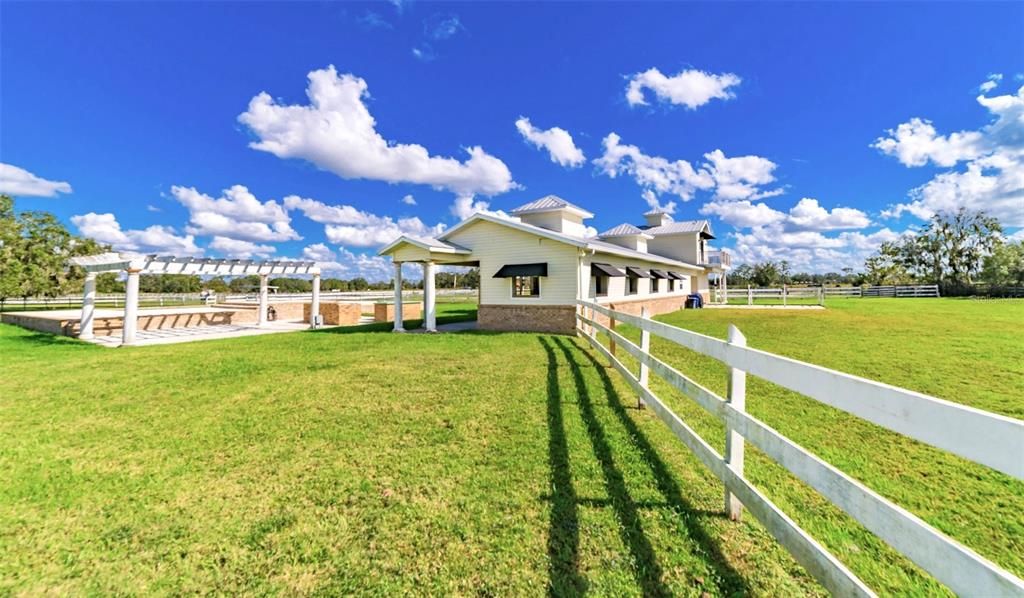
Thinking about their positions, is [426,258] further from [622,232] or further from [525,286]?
[622,232]

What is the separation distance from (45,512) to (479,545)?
318 cm

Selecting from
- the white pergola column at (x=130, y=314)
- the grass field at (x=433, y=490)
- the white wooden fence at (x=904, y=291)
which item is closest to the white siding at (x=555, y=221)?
the grass field at (x=433, y=490)

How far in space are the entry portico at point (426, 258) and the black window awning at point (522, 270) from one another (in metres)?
1.61

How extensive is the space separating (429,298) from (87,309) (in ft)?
35.4

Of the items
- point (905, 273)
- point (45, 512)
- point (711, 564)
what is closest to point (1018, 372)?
point (711, 564)

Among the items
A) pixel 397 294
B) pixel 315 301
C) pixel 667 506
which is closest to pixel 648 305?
pixel 397 294

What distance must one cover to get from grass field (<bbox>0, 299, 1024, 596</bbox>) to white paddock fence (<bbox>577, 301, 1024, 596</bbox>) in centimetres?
46

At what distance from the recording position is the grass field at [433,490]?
235 cm

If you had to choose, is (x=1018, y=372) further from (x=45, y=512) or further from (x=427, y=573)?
(x=45, y=512)

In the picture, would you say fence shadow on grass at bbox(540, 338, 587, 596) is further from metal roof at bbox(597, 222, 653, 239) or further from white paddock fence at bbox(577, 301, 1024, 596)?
metal roof at bbox(597, 222, 653, 239)

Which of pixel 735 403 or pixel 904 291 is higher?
pixel 904 291

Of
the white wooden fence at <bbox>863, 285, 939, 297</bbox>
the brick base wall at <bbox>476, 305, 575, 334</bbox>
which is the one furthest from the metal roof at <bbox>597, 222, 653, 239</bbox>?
the white wooden fence at <bbox>863, 285, 939, 297</bbox>

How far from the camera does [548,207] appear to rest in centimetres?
1653

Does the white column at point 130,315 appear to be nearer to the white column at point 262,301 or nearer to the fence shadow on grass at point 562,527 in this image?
the white column at point 262,301
